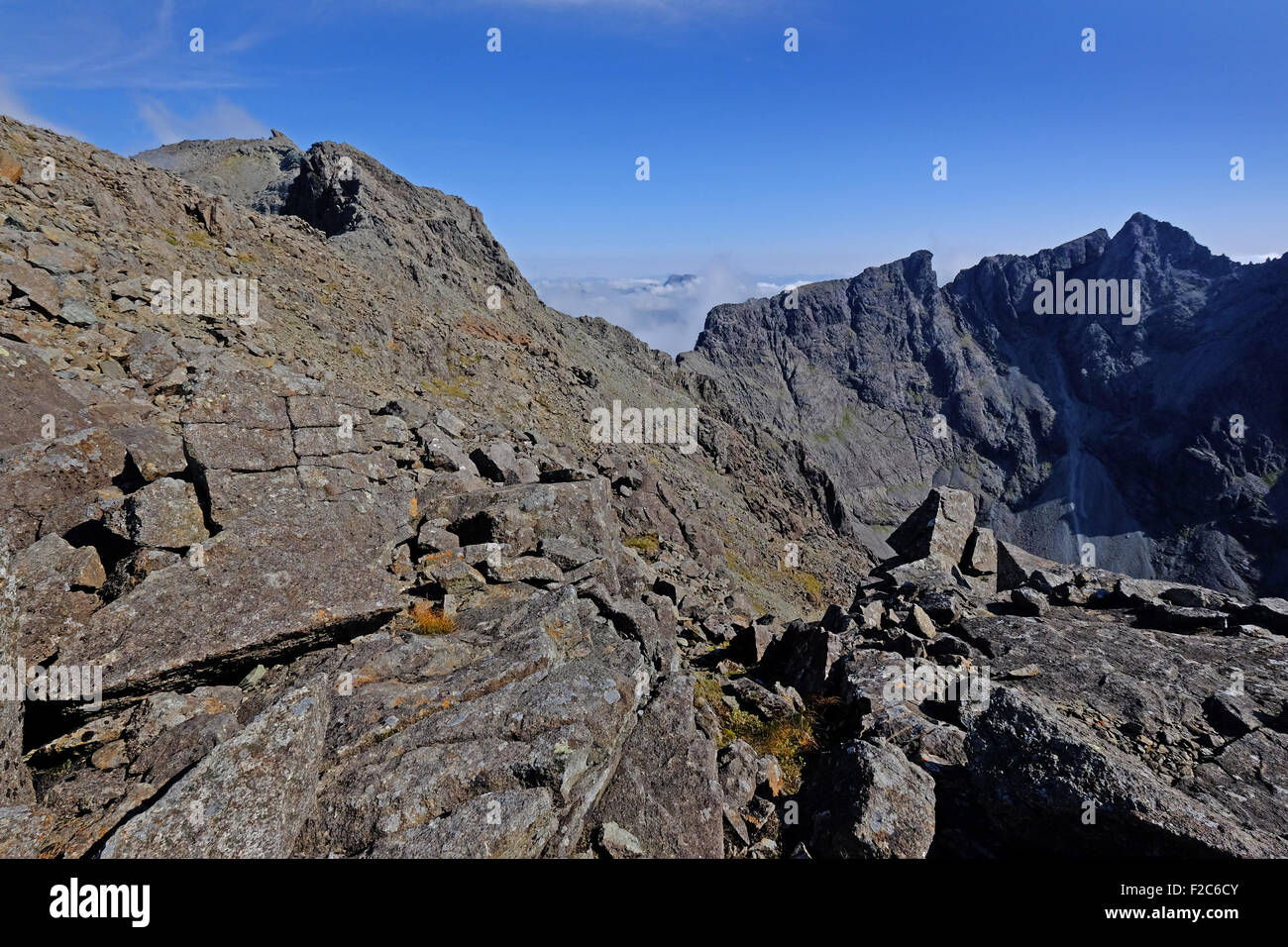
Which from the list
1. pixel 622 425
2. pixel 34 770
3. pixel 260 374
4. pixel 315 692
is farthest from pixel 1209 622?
pixel 622 425

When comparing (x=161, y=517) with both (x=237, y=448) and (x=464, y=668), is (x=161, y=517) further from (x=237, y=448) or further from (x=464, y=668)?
(x=464, y=668)

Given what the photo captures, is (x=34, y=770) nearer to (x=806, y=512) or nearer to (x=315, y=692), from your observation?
(x=315, y=692)

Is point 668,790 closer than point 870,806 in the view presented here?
No

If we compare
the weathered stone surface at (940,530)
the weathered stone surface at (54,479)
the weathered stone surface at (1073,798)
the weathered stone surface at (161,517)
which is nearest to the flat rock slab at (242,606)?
the weathered stone surface at (161,517)

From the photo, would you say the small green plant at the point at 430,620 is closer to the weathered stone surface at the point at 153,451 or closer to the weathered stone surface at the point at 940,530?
the weathered stone surface at the point at 153,451

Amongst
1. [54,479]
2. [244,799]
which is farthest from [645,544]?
[244,799]

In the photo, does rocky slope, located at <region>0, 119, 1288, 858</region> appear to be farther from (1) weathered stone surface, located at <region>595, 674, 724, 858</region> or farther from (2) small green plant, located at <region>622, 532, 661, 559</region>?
(2) small green plant, located at <region>622, 532, 661, 559</region>
